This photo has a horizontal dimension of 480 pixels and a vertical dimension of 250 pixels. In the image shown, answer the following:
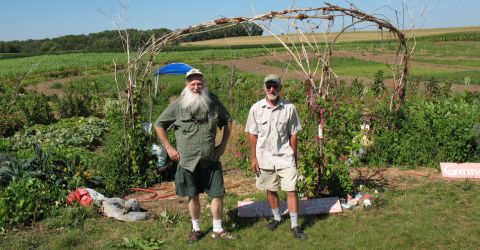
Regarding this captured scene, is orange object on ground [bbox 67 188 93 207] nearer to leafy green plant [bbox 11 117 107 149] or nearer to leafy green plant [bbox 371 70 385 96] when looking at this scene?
leafy green plant [bbox 11 117 107 149]

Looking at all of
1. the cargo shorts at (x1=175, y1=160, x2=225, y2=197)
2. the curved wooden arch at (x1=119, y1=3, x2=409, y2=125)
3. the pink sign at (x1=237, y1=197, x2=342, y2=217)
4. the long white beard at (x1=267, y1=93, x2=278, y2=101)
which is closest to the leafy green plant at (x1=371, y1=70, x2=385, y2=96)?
the curved wooden arch at (x1=119, y1=3, x2=409, y2=125)

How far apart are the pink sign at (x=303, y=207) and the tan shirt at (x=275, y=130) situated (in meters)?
0.95

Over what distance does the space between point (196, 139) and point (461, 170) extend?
481 cm

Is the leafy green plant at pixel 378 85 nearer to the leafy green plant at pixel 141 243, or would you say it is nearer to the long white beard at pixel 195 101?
the long white beard at pixel 195 101

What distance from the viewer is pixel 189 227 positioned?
5.46 m

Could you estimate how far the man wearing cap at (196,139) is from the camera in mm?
4707

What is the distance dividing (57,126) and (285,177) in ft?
29.9

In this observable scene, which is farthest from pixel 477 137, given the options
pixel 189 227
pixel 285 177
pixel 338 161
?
pixel 189 227

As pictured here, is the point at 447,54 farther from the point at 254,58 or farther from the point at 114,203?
the point at 114,203

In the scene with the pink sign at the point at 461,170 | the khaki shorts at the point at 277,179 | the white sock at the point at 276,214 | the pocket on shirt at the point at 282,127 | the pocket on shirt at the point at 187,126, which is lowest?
the pink sign at the point at 461,170

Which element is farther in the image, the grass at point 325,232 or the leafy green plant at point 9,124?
the leafy green plant at point 9,124

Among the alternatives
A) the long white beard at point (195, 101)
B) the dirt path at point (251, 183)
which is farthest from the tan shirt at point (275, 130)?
the dirt path at point (251, 183)

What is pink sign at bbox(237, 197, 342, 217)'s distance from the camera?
5.77 meters

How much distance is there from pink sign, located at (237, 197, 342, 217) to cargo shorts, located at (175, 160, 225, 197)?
3.43ft
